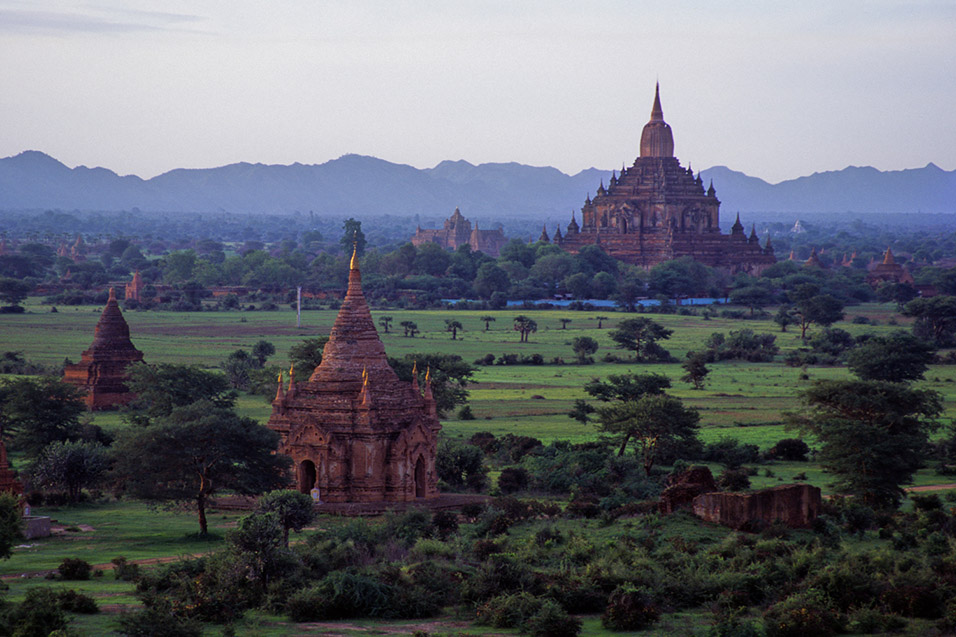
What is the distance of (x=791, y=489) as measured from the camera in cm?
3045

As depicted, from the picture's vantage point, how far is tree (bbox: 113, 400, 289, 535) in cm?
3091

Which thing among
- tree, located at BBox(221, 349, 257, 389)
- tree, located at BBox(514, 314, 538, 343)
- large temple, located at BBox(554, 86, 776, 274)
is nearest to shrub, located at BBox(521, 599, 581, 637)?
tree, located at BBox(221, 349, 257, 389)

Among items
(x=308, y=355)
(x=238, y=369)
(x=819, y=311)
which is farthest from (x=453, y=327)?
(x=308, y=355)

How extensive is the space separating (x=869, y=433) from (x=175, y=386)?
23.5 meters

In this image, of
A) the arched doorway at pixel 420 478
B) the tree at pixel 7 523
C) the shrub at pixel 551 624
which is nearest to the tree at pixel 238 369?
the arched doorway at pixel 420 478

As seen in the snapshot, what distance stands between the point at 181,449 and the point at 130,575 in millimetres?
6203

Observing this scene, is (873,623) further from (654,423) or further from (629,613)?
(654,423)

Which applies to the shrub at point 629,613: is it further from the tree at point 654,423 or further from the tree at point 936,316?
the tree at point 936,316

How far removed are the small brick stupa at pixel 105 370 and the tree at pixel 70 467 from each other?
19674 millimetres

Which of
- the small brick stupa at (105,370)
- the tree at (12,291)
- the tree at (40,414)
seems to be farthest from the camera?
the tree at (12,291)

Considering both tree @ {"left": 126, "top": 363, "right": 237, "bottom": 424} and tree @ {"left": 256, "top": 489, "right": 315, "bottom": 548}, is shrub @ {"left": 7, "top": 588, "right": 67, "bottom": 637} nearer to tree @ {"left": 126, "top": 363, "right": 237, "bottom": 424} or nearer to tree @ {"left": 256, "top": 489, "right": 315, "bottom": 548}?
tree @ {"left": 256, "top": 489, "right": 315, "bottom": 548}

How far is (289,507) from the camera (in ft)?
90.2

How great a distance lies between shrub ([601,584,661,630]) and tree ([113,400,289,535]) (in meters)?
11.1

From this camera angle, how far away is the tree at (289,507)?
27.4m
